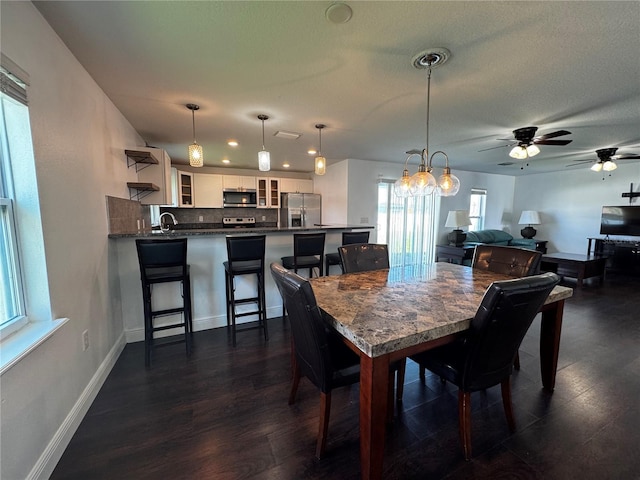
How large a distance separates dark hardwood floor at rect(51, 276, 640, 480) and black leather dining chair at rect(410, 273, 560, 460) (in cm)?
25

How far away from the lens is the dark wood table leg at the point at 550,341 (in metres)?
1.81

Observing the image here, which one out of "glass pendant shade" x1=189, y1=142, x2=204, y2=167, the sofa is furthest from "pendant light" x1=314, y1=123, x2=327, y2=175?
the sofa

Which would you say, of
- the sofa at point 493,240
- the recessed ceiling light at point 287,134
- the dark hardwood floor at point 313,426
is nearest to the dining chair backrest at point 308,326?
the dark hardwood floor at point 313,426

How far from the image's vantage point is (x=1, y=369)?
3.31ft

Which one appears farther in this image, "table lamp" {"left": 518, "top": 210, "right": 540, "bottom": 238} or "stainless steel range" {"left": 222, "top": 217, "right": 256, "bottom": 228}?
"table lamp" {"left": 518, "top": 210, "right": 540, "bottom": 238}

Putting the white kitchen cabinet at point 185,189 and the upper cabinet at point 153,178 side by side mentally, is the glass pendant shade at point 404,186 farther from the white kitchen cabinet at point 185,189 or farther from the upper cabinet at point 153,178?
the white kitchen cabinet at point 185,189

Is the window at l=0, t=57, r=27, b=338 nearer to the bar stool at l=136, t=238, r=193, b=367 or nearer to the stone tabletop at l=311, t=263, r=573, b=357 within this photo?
the bar stool at l=136, t=238, r=193, b=367

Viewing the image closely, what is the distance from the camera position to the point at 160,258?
7.25 feet

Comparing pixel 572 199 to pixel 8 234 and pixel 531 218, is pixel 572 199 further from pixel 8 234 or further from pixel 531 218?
pixel 8 234

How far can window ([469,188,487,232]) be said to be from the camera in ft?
22.4

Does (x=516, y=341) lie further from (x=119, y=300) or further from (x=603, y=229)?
(x=603, y=229)

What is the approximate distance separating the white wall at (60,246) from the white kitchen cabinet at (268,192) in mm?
3944

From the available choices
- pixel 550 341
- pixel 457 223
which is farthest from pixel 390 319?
pixel 457 223

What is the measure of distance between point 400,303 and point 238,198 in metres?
5.18
